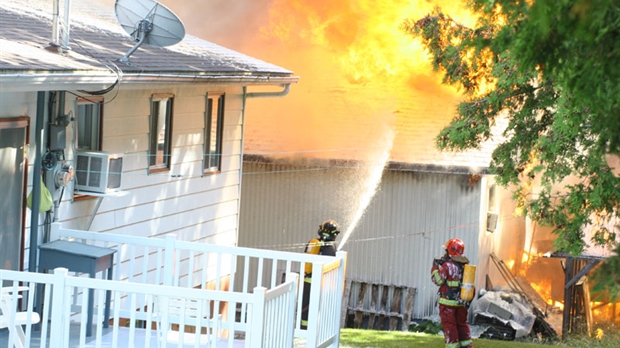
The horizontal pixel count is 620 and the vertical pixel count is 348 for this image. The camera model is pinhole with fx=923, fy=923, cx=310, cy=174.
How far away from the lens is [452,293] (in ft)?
38.1

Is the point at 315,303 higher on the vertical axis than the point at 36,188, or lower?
lower

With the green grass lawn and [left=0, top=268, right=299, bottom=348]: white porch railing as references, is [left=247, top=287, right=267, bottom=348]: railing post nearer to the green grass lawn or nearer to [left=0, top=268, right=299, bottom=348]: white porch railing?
[left=0, top=268, right=299, bottom=348]: white porch railing

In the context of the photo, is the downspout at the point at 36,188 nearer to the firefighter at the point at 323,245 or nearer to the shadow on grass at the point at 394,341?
the firefighter at the point at 323,245

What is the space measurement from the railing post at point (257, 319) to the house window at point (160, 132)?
622 cm

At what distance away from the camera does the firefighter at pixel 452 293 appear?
11.5 meters

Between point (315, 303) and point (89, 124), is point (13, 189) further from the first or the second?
point (315, 303)


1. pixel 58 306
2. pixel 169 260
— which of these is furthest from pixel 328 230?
pixel 58 306

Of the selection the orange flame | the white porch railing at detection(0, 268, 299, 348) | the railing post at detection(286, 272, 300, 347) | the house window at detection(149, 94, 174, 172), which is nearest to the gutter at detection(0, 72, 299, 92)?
the house window at detection(149, 94, 174, 172)

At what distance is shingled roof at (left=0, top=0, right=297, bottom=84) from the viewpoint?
9.03 meters

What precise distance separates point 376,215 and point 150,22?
10542 mm

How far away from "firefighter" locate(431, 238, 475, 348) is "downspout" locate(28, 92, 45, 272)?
4.79 metres

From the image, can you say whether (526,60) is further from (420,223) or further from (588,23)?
(420,223)

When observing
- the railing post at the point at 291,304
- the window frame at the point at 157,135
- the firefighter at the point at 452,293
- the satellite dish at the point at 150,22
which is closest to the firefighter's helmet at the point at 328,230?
the firefighter at the point at 452,293

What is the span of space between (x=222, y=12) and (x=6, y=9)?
13315 mm
